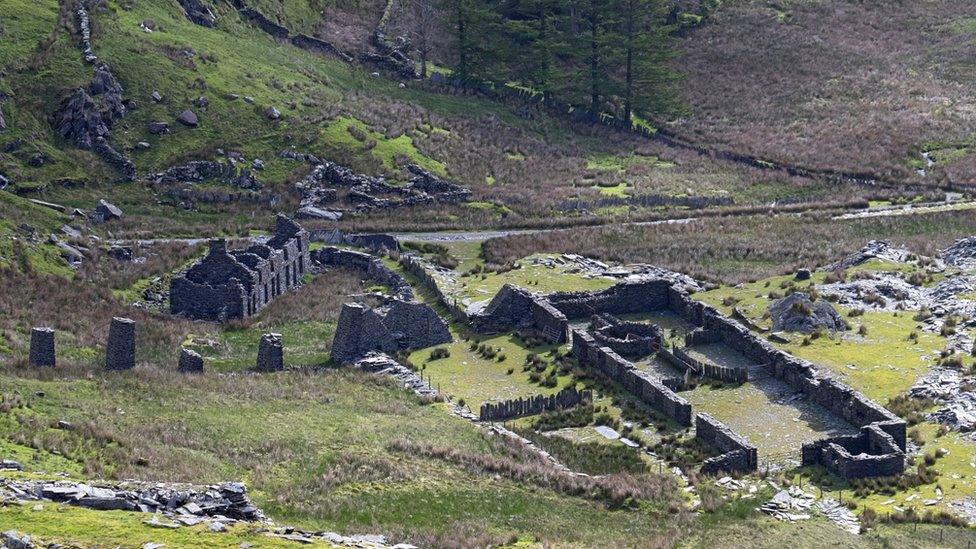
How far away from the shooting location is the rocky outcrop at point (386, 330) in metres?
73.2

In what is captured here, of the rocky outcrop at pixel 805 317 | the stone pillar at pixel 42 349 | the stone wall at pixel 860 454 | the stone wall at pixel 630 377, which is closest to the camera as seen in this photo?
the stone wall at pixel 860 454

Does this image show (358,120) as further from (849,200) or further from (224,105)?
(849,200)

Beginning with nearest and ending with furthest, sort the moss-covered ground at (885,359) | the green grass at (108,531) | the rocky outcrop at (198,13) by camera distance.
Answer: the green grass at (108,531) → the moss-covered ground at (885,359) → the rocky outcrop at (198,13)

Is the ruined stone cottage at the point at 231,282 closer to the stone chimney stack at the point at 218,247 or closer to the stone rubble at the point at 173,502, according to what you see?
the stone chimney stack at the point at 218,247

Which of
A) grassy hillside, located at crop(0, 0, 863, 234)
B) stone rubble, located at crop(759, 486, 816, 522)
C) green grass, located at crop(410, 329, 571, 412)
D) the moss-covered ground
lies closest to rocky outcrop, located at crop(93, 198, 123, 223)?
grassy hillside, located at crop(0, 0, 863, 234)

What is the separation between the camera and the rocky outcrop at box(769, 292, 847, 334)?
7388 centimetres

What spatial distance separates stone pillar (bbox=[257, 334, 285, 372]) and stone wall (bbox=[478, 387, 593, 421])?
9.55 metres

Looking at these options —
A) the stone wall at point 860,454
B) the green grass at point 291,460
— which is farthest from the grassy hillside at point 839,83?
the green grass at point 291,460

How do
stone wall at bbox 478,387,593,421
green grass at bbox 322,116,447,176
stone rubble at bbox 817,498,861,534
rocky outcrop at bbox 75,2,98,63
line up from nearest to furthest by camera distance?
1. stone rubble at bbox 817,498,861,534
2. stone wall at bbox 478,387,593,421
3. green grass at bbox 322,116,447,176
4. rocky outcrop at bbox 75,2,98,63

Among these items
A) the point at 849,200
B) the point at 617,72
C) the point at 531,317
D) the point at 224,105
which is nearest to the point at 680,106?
the point at 617,72

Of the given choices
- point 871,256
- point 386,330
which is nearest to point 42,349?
point 386,330

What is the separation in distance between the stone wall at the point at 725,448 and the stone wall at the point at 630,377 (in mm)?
1885

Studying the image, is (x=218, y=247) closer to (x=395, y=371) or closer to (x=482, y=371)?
(x=395, y=371)

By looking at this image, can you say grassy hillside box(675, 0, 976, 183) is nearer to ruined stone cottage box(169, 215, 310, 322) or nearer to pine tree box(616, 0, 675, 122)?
pine tree box(616, 0, 675, 122)
